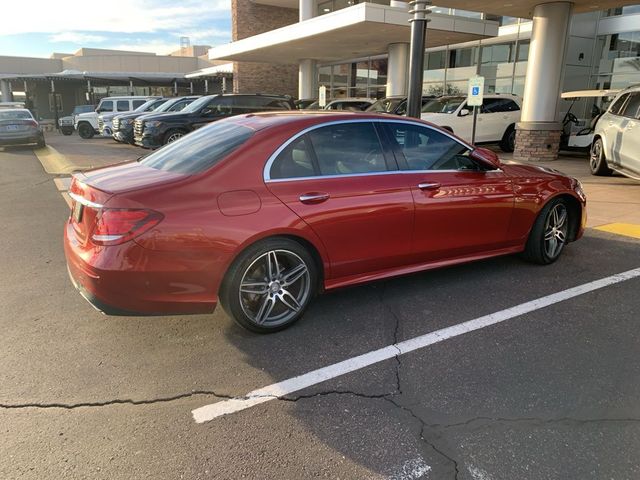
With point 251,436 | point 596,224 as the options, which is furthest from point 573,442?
point 596,224

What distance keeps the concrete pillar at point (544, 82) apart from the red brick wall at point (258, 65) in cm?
2347

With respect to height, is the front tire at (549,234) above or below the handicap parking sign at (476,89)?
below

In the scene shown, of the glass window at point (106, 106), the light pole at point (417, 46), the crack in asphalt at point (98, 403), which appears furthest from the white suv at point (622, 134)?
the glass window at point (106, 106)

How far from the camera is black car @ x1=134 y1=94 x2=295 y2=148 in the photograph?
1413 cm

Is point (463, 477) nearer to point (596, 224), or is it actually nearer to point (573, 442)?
point (573, 442)

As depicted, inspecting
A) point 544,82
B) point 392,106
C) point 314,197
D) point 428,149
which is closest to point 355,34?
point 392,106

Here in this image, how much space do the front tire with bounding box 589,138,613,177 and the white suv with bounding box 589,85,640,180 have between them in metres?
0.02

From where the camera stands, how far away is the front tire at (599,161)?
10891mm

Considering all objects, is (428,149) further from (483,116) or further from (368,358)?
(483,116)

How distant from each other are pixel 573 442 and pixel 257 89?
33968 millimetres

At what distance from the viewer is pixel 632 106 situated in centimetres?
952

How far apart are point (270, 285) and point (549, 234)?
128 inches

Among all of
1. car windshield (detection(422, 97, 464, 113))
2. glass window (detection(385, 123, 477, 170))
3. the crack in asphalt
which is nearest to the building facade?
car windshield (detection(422, 97, 464, 113))

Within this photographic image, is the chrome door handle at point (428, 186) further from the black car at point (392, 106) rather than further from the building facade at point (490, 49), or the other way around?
the black car at point (392, 106)
